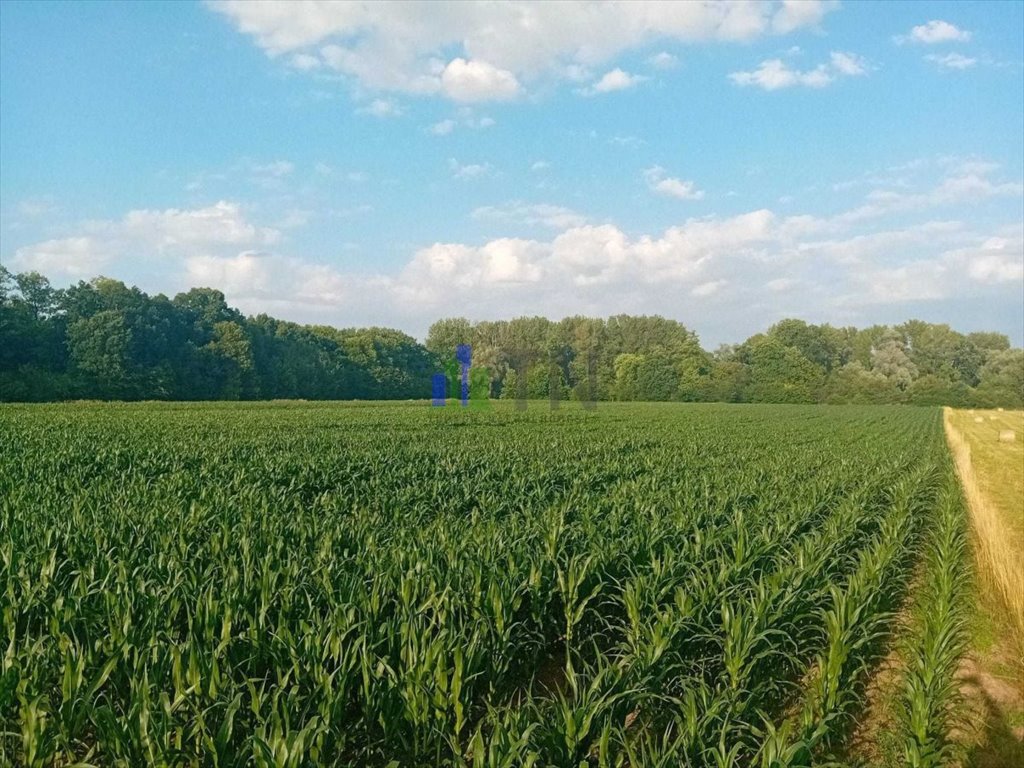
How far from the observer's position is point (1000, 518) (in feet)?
51.0

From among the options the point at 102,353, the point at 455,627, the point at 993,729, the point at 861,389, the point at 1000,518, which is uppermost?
the point at 102,353

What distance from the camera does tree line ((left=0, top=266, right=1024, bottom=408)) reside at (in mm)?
68000

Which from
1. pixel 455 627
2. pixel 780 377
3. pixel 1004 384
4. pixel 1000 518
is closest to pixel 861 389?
pixel 780 377

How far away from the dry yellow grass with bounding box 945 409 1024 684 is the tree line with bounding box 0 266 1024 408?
6485 cm

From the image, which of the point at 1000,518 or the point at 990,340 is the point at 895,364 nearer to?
the point at 990,340

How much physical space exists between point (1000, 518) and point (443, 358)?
362ft

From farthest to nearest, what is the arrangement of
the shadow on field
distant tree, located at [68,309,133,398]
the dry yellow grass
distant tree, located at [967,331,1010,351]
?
distant tree, located at [967,331,1010,351] → distant tree, located at [68,309,133,398] → the dry yellow grass → the shadow on field

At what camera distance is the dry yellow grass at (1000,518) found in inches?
347

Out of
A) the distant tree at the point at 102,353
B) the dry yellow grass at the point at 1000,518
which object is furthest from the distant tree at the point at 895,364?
the distant tree at the point at 102,353

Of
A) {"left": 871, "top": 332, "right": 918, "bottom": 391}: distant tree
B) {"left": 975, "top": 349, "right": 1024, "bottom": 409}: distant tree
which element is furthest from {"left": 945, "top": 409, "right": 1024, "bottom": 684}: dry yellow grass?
{"left": 871, "top": 332, "right": 918, "bottom": 391}: distant tree

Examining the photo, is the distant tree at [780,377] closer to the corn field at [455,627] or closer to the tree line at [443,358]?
the tree line at [443,358]

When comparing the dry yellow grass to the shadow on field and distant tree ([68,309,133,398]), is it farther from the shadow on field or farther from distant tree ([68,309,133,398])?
distant tree ([68,309,133,398])

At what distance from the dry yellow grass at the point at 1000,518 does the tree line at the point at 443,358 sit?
2553 inches

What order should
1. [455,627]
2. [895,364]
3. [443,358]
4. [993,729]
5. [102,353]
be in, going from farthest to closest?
[443,358] → [895,364] → [102,353] → [993,729] → [455,627]
